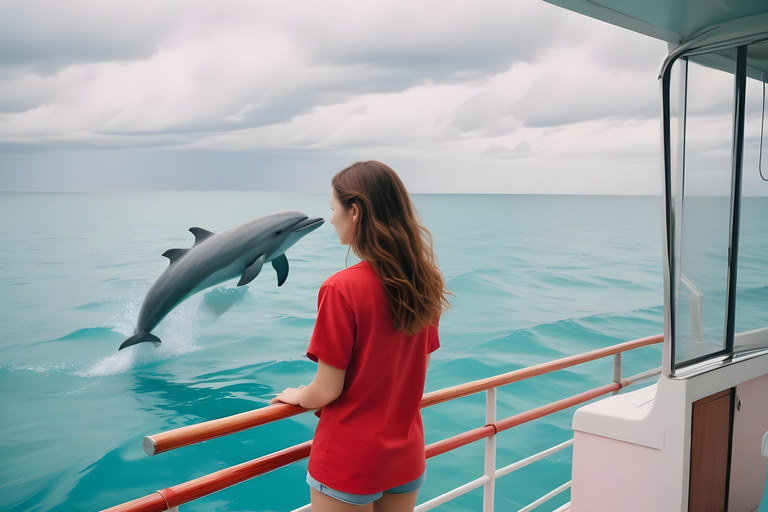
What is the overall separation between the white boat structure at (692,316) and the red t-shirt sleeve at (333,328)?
0.73 metres

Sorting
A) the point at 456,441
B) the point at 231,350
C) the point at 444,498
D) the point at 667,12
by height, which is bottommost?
the point at 231,350

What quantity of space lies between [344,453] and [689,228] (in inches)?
55.6

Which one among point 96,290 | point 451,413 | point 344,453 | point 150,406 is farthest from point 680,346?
point 96,290

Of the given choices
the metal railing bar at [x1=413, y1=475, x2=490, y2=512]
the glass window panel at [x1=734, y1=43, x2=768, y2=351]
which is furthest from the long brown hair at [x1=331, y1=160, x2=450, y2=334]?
the glass window panel at [x1=734, y1=43, x2=768, y2=351]

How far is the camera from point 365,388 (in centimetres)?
101

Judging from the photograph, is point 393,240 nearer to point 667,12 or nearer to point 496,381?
point 496,381

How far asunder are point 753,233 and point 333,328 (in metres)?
1.71

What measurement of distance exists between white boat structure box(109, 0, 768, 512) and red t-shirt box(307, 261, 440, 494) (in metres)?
0.57

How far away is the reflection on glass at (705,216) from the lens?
5.82 feet

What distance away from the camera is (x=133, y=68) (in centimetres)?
4994

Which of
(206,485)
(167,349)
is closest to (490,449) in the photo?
(206,485)

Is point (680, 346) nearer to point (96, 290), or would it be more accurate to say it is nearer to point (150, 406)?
point (150, 406)

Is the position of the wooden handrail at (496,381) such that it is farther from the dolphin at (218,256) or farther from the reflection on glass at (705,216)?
the dolphin at (218,256)

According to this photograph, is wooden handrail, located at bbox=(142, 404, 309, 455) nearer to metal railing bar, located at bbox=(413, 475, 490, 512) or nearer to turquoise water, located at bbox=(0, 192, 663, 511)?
metal railing bar, located at bbox=(413, 475, 490, 512)
